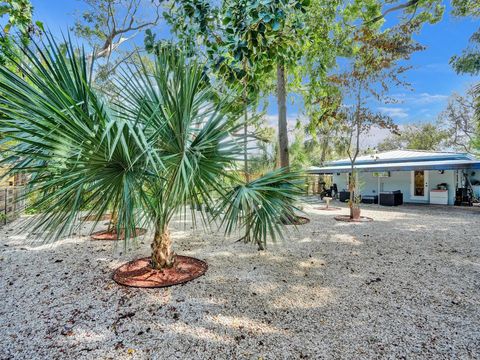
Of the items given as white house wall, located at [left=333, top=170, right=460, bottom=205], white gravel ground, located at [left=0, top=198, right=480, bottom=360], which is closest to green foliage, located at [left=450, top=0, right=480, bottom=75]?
white house wall, located at [left=333, top=170, right=460, bottom=205]

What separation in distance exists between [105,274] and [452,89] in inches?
1441

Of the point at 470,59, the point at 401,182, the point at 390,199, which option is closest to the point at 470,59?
the point at 470,59

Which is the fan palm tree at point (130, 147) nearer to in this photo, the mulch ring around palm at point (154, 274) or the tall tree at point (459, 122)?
the mulch ring around palm at point (154, 274)

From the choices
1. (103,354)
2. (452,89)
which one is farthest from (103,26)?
(452,89)

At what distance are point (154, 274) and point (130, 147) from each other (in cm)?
257

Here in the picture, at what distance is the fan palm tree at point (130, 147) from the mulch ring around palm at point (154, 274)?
0.62 ft

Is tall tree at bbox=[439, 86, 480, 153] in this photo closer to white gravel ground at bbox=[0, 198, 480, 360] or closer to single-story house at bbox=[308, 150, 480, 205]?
single-story house at bbox=[308, 150, 480, 205]

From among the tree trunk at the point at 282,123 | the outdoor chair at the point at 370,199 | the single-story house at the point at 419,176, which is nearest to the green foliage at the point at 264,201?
the tree trunk at the point at 282,123

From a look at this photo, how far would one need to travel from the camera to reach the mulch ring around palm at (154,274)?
14.0ft

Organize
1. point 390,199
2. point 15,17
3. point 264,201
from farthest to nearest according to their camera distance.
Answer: point 390,199, point 15,17, point 264,201

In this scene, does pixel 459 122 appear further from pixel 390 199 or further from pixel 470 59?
pixel 470 59

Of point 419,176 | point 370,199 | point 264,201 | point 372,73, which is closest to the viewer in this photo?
point 264,201

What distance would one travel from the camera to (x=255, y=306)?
3.60 metres

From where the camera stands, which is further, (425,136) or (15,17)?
(425,136)
